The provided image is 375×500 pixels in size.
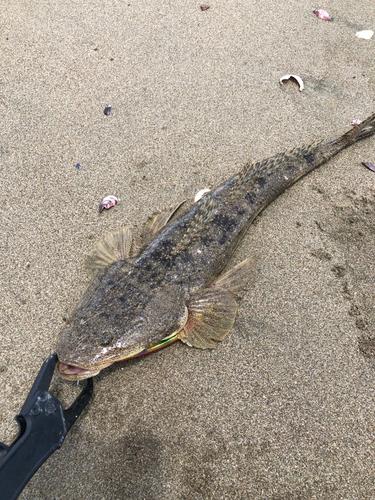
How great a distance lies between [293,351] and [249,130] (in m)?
2.92

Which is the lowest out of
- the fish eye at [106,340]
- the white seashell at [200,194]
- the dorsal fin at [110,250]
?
the white seashell at [200,194]

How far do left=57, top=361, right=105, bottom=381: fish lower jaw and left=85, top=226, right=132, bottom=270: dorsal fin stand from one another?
1.03 meters

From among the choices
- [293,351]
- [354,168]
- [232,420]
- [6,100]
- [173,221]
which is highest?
[6,100]

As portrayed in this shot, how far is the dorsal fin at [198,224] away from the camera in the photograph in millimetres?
3254

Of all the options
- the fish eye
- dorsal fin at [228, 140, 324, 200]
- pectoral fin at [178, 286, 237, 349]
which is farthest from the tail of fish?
the fish eye

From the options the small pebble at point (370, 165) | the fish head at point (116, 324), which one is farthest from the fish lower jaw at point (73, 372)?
the small pebble at point (370, 165)

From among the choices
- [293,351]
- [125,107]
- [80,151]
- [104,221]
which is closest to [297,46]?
[125,107]

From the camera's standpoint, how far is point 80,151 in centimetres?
436

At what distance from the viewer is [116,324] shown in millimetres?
2723

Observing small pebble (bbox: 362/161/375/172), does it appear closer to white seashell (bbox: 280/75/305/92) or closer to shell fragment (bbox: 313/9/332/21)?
white seashell (bbox: 280/75/305/92)

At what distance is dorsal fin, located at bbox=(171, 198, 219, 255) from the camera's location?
3.25 m

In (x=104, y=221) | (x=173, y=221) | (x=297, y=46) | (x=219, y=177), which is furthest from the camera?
(x=297, y=46)

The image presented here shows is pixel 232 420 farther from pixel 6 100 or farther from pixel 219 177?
pixel 6 100

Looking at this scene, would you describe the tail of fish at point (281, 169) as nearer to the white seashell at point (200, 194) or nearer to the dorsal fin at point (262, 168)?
the dorsal fin at point (262, 168)
